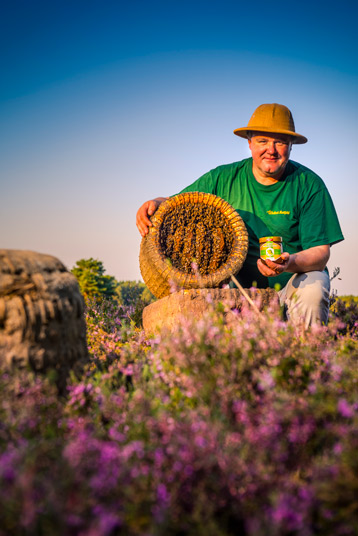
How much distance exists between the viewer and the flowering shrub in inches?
63.9

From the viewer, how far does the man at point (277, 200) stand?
5246 millimetres

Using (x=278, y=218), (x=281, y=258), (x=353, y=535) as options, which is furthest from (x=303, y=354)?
(x=278, y=218)

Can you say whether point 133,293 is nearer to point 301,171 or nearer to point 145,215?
point 145,215

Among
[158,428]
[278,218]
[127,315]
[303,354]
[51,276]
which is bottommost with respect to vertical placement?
[127,315]

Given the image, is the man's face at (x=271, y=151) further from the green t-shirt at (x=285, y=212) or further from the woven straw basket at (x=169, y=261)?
the woven straw basket at (x=169, y=261)

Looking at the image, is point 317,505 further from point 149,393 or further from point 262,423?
point 149,393

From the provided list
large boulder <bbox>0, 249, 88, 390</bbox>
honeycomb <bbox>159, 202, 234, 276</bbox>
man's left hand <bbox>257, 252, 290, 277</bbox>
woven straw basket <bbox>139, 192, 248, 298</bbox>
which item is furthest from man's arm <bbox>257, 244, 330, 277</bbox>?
large boulder <bbox>0, 249, 88, 390</bbox>

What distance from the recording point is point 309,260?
16.5 ft

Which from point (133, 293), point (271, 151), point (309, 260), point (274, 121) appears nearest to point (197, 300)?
point (309, 260)

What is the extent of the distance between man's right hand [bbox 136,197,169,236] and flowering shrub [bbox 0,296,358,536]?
8.13ft

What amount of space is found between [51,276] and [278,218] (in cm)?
349

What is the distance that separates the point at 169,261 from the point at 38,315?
241 centimetres

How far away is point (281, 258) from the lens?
4.44m

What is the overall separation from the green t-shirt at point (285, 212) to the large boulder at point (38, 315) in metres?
3.09
